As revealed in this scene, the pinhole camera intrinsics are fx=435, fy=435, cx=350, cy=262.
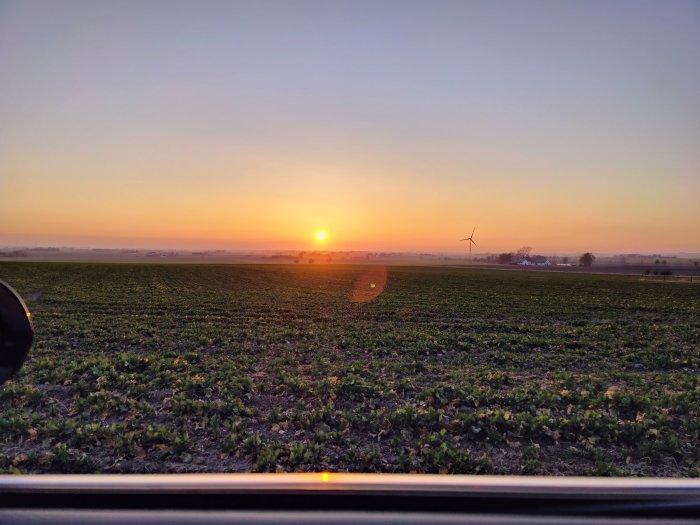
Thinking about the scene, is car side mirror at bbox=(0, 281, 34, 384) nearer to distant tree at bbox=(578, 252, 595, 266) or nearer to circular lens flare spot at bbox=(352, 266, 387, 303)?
circular lens flare spot at bbox=(352, 266, 387, 303)

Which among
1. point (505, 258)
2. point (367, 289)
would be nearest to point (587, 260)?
point (505, 258)

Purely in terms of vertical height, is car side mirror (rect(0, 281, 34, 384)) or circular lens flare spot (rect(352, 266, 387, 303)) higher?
car side mirror (rect(0, 281, 34, 384))

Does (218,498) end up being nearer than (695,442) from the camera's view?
Yes

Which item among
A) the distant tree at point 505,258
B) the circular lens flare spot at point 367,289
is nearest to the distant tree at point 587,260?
the distant tree at point 505,258

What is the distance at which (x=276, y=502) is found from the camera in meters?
1.55

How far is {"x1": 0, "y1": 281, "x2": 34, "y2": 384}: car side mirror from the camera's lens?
122 centimetres

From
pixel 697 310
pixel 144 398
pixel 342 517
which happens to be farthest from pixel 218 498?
pixel 697 310

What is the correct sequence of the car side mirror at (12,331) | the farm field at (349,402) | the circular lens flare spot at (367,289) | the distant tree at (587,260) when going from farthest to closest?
the distant tree at (587,260)
the circular lens flare spot at (367,289)
the farm field at (349,402)
the car side mirror at (12,331)

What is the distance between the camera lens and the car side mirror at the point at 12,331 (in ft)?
4.02

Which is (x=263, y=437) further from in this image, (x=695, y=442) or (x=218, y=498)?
(x=695, y=442)

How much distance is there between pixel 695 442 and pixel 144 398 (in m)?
5.29

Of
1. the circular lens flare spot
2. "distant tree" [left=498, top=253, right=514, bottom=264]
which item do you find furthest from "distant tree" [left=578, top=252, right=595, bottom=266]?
the circular lens flare spot

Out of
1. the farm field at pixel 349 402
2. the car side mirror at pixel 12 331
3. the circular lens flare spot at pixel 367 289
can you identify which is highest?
the car side mirror at pixel 12 331

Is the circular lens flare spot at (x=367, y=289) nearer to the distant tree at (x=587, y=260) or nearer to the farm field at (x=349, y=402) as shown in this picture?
the farm field at (x=349, y=402)
